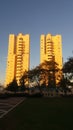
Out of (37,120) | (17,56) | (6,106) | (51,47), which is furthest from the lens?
(17,56)

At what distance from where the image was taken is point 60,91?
3602 inches

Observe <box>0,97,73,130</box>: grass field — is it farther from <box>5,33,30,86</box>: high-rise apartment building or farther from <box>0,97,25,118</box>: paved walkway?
<box>5,33,30,86</box>: high-rise apartment building

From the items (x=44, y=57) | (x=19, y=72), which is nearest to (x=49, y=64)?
(x=44, y=57)

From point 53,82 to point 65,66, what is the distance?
61.7 feet

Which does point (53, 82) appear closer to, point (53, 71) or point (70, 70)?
point (53, 71)

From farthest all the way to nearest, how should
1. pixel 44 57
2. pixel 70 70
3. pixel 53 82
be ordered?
pixel 44 57, pixel 53 82, pixel 70 70

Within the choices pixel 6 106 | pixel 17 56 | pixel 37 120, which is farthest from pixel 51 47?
pixel 37 120

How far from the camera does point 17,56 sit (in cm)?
13338

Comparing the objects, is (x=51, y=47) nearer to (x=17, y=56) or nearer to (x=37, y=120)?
(x=17, y=56)

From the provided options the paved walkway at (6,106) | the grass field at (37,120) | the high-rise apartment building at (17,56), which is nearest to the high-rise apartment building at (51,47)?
the high-rise apartment building at (17,56)

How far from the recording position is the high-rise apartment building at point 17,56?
130m

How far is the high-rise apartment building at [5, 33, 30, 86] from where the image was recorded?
129875 millimetres

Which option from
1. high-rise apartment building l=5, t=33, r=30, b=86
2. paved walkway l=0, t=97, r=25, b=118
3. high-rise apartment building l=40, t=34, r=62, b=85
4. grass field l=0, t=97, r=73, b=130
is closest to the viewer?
grass field l=0, t=97, r=73, b=130

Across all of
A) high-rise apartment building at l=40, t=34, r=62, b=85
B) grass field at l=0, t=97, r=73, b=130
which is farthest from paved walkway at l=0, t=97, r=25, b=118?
high-rise apartment building at l=40, t=34, r=62, b=85
